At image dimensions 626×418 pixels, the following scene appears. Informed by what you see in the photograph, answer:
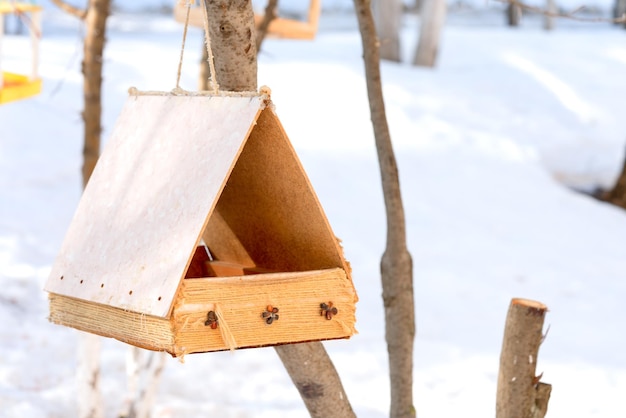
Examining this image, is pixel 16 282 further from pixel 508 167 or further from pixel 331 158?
pixel 508 167

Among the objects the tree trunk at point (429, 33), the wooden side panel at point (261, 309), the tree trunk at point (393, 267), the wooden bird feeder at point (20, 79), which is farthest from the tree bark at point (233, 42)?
the tree trunk at point (429, 33)

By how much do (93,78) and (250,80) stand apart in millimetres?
1925

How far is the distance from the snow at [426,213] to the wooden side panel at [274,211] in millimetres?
1443

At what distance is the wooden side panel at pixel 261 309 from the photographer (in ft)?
5.05

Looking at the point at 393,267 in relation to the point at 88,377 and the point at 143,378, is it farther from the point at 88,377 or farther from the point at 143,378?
the point at 88,377

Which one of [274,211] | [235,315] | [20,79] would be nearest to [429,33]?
[20,79]

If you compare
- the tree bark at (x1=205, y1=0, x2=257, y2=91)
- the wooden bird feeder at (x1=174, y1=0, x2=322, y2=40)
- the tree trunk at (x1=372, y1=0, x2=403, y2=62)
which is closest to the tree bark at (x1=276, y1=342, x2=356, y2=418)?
the tree bark at (x1=205, y1=0, x2=257, y2=91)

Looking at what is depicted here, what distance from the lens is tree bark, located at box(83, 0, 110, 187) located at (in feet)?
12.2

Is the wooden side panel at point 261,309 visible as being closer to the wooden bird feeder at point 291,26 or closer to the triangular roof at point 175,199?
the triangular roof at point 175,199

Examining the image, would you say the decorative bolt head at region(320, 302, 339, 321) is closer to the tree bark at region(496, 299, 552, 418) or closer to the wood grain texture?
the wood grain texture

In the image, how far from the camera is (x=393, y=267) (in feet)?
8.82

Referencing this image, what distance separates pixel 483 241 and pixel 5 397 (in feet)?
13.2

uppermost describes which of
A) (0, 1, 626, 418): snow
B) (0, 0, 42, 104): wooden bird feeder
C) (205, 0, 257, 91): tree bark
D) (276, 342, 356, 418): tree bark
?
(205, 0, 257, 91): tree bark

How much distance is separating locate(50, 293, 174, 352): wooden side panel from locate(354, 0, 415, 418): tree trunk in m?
1.16
